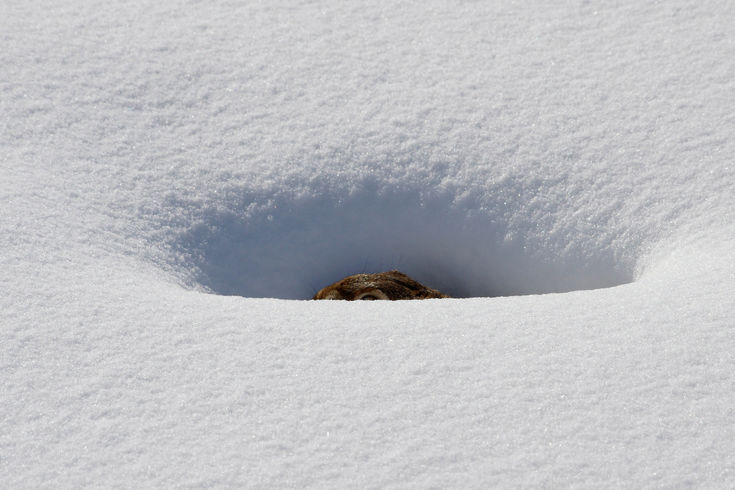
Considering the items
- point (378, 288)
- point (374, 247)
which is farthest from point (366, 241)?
point (378, 288)

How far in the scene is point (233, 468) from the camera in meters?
1.62

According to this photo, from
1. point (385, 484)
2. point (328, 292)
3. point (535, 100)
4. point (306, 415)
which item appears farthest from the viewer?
point (535, 100)

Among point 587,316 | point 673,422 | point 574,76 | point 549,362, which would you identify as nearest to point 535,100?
point 574,76

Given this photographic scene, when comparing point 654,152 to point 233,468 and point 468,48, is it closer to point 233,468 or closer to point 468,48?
point 468,48

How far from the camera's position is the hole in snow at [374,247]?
255 centimetres

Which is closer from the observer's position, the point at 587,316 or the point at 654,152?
the point at 587,316

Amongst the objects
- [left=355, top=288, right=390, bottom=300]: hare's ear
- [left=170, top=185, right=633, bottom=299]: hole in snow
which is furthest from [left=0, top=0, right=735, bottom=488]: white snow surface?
[left=355, top=288, right=390, bottom=300]: hare's ear

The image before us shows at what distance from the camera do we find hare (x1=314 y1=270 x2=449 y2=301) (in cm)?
255

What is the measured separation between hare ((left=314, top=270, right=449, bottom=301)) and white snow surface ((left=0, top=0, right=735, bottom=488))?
0.20 ft

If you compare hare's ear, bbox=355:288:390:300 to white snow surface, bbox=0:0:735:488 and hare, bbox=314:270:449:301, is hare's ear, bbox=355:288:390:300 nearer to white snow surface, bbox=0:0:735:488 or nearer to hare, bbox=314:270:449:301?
hare, bbox=314:270:449:301

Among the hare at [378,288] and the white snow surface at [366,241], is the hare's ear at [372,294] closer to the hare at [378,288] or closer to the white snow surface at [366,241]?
the hare at [378,288]

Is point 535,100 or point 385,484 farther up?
point 535,100

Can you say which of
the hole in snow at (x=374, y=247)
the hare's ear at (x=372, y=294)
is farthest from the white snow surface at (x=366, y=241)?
the hare's ear at (x=372, y=294)

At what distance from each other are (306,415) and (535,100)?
5.23ft
